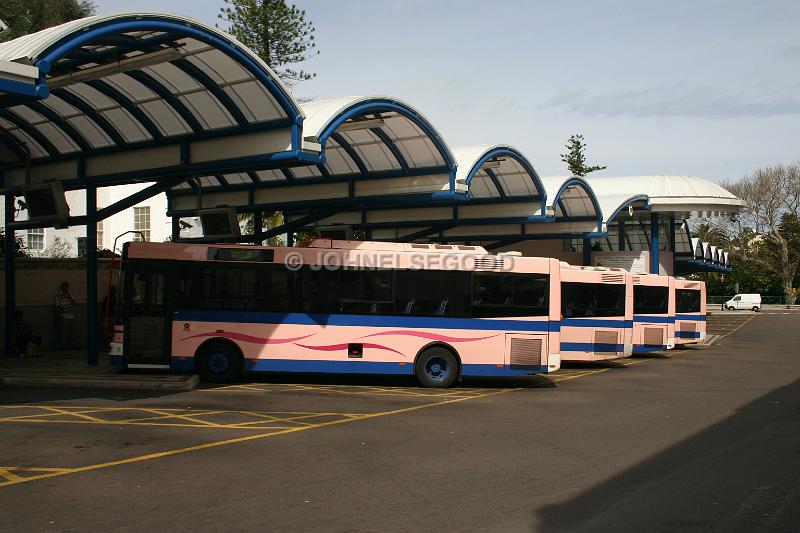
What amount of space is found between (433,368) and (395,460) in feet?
24.9

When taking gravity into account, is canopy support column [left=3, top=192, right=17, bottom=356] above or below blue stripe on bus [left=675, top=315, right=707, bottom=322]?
above

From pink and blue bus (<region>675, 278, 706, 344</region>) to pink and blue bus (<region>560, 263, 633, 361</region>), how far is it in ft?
27.2

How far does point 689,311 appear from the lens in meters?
31.4

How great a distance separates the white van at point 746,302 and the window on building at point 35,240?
63.3m

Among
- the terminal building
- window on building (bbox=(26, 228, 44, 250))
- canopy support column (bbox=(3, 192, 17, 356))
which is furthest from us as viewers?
window on building (bbox=(26, 228, 44, 250))

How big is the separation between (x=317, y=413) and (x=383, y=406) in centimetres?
141

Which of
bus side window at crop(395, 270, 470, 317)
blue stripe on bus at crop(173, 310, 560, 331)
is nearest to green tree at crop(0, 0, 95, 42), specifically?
blue stripe on bus at crop(173, 310, 560, 331)

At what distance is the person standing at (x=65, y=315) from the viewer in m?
22.3

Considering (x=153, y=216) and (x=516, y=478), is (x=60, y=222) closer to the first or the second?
(x=516, y=478)

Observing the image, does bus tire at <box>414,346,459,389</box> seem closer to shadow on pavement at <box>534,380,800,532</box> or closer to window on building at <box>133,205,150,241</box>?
shadow on pavement at <box>534,380,800,532</box>

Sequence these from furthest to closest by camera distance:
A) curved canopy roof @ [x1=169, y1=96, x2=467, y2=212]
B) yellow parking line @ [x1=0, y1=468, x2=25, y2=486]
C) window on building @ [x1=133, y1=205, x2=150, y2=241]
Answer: window on building @ [x1=133, y1=205, x2=150, y2=241] < curved canopy roof @ [x1=169, y1=96, x2=467, y2=212] < yellow parking line @ [x1=0, y1=468, x2=25, y2=486]

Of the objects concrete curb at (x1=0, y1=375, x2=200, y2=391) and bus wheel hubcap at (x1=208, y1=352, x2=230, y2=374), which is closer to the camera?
concrete curb at (x1=0, y1=375, x2=200, y2=391)

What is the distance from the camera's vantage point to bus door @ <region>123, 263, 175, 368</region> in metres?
16.3

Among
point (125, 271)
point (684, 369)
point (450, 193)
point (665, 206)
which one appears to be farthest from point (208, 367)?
point (665, 206)
